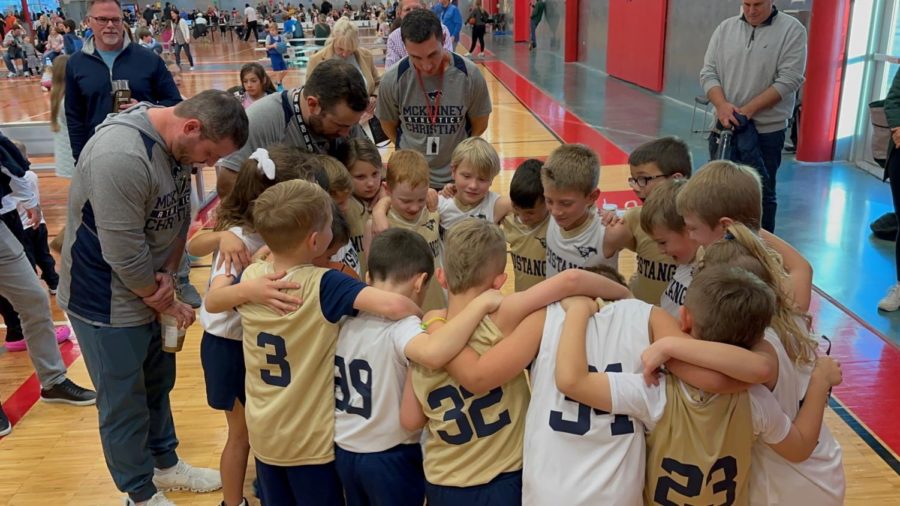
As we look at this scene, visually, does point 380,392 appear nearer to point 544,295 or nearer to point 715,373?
point 544,295

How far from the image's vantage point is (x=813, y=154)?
8.16 m

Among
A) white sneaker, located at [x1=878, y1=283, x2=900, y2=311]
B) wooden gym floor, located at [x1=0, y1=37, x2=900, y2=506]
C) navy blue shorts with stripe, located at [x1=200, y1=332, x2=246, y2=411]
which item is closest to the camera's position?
navy blue shorts with stripe, located at [x1=200, y1=332, x2=246, y2=411]

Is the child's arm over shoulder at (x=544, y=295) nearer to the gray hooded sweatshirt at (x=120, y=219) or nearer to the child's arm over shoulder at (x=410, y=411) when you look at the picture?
the child's arm over shoulder at (x=410, y=411)

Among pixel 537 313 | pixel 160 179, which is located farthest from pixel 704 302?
pixel 160 179

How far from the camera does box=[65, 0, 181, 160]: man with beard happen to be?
172 inches

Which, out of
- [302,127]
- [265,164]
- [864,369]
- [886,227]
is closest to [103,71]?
[302,127]

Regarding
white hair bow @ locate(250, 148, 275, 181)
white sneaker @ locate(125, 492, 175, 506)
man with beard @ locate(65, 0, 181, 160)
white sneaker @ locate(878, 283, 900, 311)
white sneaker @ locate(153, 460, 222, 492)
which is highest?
man with beard @ locate(65, 0, 181, 160)

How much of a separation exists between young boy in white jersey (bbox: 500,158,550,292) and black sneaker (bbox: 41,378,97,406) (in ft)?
8.62

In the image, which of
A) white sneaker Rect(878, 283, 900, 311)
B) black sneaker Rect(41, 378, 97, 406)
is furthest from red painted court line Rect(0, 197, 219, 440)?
white sneaker Rect(878, 283, 900, 311)

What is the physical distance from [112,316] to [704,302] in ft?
6.88

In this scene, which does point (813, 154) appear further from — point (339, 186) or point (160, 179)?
point (160, 179)

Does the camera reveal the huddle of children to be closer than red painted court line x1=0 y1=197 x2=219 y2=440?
Yes

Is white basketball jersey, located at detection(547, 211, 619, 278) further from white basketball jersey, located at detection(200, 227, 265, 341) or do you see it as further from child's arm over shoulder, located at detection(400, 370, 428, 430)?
white basketball jersey, located at detection(200, 227, 265, 341)

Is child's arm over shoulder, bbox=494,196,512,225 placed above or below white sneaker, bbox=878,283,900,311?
above
